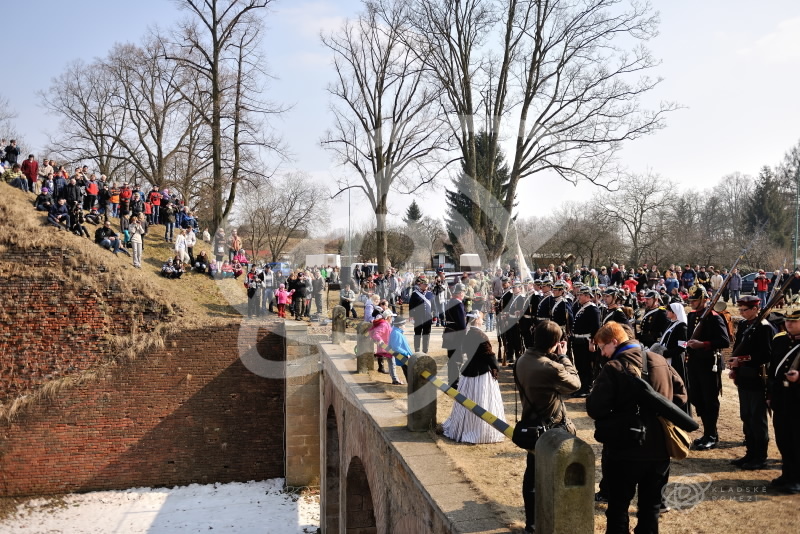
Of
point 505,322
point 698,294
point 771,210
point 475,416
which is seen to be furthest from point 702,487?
point 771,210

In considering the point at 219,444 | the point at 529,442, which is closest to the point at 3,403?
the point at 219,444

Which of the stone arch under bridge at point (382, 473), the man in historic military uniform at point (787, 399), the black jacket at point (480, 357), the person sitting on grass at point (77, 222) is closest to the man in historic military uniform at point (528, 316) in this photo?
the stone arch under bridge at point (382, 473)

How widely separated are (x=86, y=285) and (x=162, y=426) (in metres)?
4.53

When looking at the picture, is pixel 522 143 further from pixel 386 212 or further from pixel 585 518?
pixel 585 518

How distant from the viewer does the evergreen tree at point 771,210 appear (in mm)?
35737

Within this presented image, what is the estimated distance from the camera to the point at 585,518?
12.8 feet

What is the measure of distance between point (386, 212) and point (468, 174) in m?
6.18

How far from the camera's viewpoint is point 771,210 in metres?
37.2

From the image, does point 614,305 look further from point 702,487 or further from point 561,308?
point 702,487

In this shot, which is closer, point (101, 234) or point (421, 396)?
point (421, 396)

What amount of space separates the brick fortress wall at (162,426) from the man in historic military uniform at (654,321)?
1166cm

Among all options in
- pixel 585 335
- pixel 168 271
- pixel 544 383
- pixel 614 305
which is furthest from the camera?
pixel 168 271

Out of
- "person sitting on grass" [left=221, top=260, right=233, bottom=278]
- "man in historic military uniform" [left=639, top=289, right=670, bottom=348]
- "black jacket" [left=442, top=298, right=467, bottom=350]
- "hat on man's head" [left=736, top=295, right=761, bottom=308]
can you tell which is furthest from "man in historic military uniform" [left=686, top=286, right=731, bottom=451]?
"person sitting on grass" [left=221, top=260, right=233, bottom=278]

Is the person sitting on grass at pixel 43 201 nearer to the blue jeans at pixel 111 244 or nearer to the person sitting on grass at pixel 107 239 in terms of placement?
the person sitting on grass at pixel 107 239
